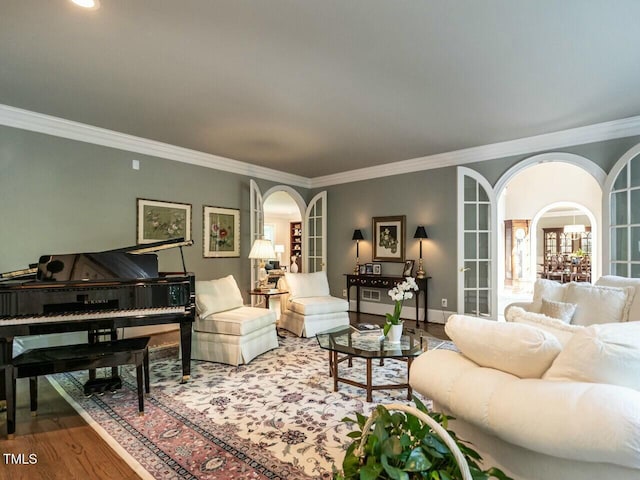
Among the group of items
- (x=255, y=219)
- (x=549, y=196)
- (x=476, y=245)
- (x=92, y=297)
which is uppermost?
(x=549, y=196)

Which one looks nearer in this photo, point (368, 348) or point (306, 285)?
point (368, 348)

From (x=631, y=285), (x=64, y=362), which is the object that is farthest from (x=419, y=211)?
(x=64, y=362)

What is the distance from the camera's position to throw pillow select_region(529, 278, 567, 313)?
131 inches

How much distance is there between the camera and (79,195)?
4.11m

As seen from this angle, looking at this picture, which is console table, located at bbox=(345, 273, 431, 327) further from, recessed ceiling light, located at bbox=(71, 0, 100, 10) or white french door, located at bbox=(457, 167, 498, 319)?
recessed ceiling light, located at bbox=(71, 0, 100, 10)

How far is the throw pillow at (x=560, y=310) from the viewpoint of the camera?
3.00m

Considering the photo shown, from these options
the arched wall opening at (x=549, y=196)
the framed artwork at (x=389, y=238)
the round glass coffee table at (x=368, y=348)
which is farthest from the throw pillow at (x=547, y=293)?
the arched wall opening at (x=549, y=196)

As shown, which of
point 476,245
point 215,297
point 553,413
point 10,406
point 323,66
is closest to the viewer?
point 553,413

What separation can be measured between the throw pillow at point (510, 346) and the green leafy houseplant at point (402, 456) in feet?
1.66

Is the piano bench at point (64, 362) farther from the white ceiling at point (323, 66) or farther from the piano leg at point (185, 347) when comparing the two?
the white ceiling at point (323, 66)

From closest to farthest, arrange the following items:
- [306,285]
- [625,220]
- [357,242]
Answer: [625,220]
[306,285]
[357,242]

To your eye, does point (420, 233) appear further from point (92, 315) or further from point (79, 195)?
point (79, 195)

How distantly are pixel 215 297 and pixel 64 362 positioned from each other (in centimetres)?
153

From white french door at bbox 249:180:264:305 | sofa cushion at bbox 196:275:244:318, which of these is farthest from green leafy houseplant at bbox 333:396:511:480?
white french door at bbox 249:180:264:305
